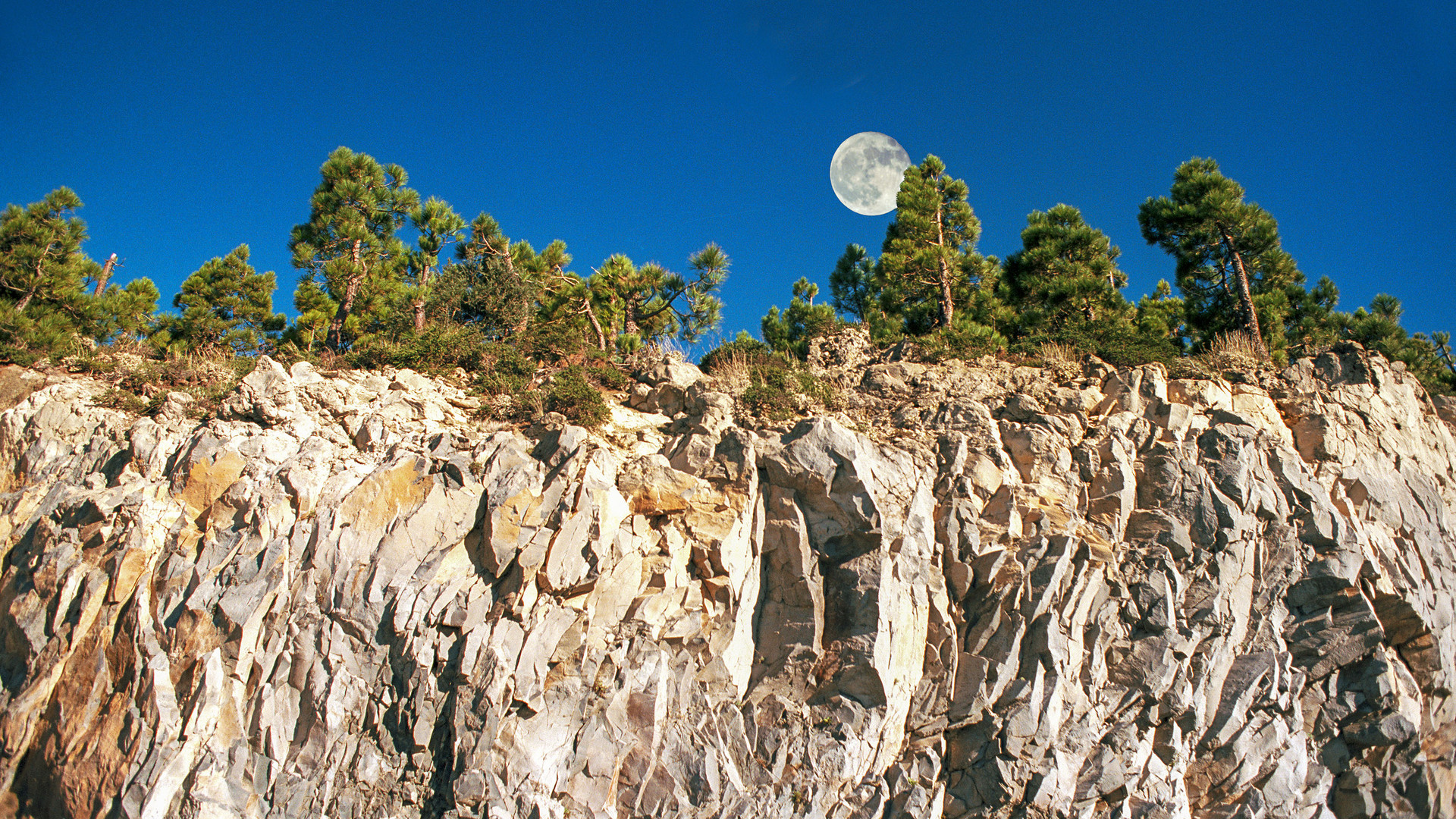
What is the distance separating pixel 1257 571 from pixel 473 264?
2467cm

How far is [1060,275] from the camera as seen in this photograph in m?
23.5

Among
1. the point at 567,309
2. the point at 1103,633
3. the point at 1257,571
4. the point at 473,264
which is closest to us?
the point at 1103,633

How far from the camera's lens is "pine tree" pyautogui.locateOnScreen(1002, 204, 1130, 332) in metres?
21.8

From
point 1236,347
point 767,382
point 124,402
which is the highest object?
point 1236,347

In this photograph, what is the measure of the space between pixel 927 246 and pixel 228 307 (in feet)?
75.5

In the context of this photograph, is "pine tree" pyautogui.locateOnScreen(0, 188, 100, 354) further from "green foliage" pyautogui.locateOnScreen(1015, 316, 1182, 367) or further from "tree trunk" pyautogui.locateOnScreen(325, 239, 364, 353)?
"green foliage" pyautogui.locateOnScreen(1015, 316, 1182, 367)

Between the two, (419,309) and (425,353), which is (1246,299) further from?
(419,309)

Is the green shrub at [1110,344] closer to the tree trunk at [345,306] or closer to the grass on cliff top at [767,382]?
the grass on cliff top at [767,382]

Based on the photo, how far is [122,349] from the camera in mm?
17016

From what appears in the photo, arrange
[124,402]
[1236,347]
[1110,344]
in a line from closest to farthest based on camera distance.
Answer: [124,402], [1110,344], [1236,347]

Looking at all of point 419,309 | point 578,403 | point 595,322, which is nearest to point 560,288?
Answer: point 595,322

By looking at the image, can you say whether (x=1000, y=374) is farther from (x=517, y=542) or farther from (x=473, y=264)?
(x=473, y=264)

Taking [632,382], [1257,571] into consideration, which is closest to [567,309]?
[632,382]

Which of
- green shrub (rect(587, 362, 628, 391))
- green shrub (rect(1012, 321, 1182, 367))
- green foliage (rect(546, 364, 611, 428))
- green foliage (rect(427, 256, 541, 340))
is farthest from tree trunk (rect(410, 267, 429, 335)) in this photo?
green shrub (rect(1012, 321, 1182, 367))
